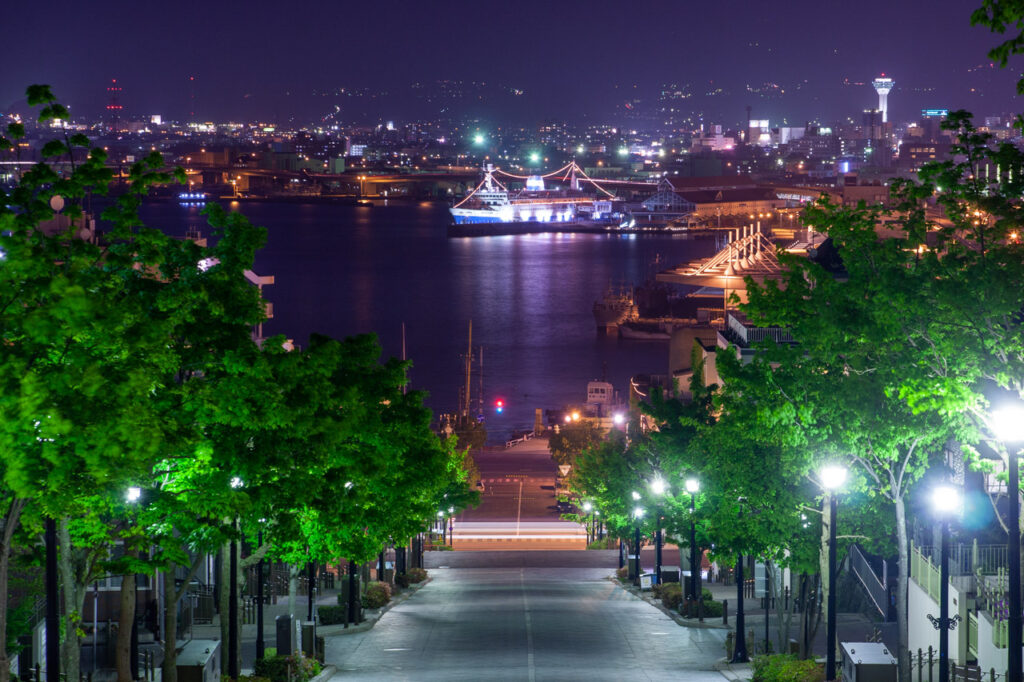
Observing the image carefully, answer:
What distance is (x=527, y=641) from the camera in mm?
20594

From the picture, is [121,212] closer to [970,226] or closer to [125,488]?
[125,488]

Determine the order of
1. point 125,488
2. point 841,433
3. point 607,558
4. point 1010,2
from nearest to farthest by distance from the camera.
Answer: point 1010,2 → point 125,488 → point 841,433 → point 607,558

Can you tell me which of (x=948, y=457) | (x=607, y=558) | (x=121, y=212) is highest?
(x=121, y=212)

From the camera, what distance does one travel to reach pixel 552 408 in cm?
9281

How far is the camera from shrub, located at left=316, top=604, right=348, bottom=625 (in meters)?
23.5

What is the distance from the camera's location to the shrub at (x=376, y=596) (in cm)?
2530

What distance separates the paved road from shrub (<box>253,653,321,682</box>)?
0.88 m

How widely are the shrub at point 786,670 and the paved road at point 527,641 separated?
0.87 meters

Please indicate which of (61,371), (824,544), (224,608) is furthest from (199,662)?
(824,544)

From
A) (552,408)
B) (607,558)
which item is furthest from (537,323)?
(607,558)

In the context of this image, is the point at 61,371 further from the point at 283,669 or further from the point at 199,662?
the point at 283,669

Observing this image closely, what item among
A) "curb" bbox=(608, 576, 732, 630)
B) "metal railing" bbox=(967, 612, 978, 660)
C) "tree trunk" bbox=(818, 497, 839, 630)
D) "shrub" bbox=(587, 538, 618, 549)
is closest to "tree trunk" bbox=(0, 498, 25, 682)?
"tree trunk" bbox=(818, 497, 839, 630)

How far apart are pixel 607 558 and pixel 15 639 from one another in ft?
72.1

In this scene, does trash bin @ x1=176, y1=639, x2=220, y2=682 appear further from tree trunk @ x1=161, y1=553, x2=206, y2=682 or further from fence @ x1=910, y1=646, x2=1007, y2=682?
fence @ x1=910, y1=646, x2=1007, y2=682
